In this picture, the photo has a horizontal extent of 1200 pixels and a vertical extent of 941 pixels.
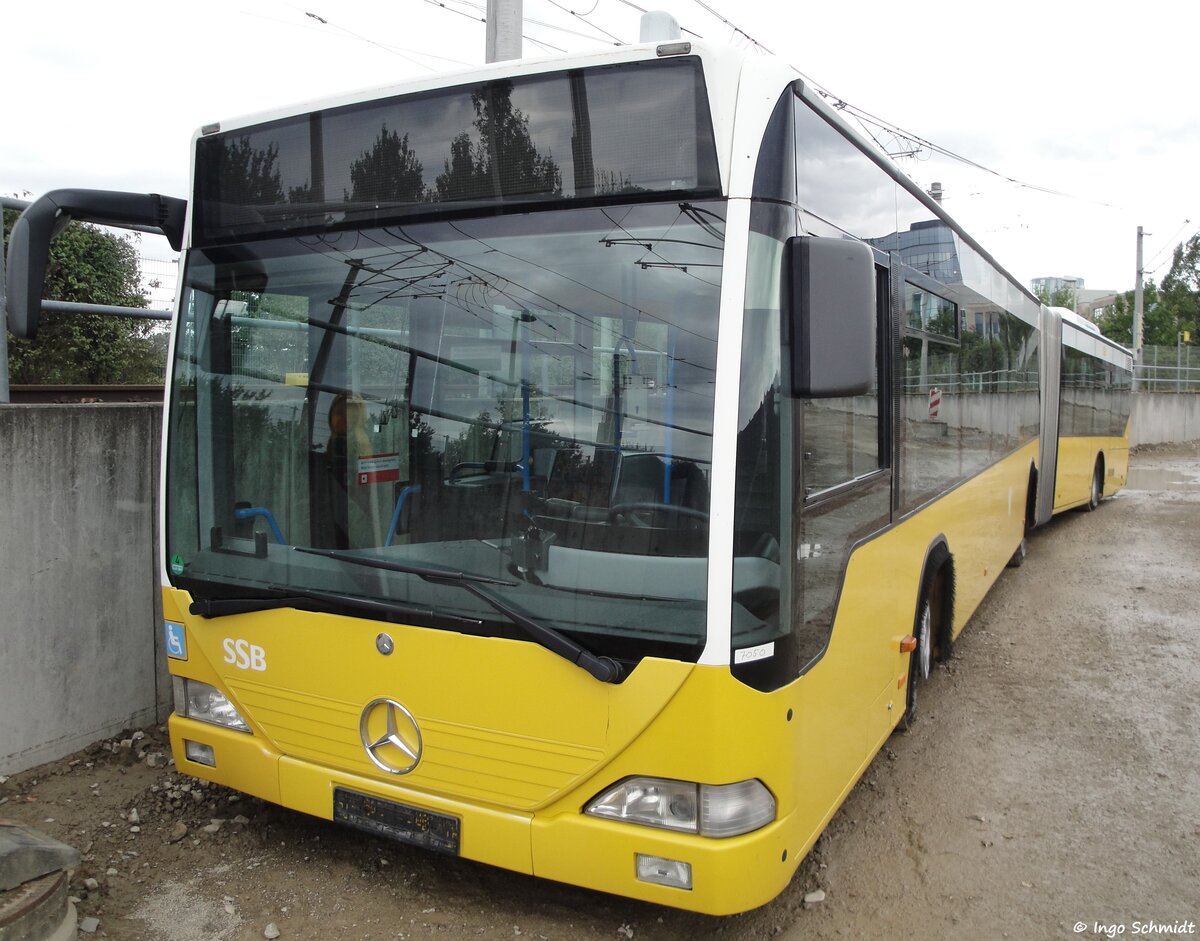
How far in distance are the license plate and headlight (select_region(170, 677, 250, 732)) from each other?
595 millimetres

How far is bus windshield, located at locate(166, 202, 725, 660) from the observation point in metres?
2.86

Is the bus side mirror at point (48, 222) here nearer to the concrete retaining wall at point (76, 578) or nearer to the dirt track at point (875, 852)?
the concrete retaining wall at point (76, 578)

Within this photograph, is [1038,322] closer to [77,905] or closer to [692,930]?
[692,930]

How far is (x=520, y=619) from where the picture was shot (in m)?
2.91

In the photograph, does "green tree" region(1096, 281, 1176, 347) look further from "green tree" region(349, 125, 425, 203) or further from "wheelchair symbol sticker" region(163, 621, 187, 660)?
"wheelchair symbol sticker" region(163, 621, 187, 660)

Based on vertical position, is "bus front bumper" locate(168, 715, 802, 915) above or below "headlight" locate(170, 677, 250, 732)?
below

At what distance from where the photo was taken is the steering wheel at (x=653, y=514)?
2828 mm

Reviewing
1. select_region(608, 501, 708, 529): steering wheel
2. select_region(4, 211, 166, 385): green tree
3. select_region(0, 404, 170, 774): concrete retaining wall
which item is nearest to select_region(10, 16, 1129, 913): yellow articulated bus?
select_region(608, 501, 708, 529): steering wheel

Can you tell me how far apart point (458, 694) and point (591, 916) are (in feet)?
3.49

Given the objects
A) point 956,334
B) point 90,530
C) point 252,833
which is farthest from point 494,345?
point 956,334

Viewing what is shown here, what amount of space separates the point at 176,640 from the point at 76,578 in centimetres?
140

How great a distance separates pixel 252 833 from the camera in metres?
4.09

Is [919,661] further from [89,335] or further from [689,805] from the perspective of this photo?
[89,335]

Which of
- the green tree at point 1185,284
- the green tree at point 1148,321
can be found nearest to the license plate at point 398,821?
the green tree at point 1148,321
